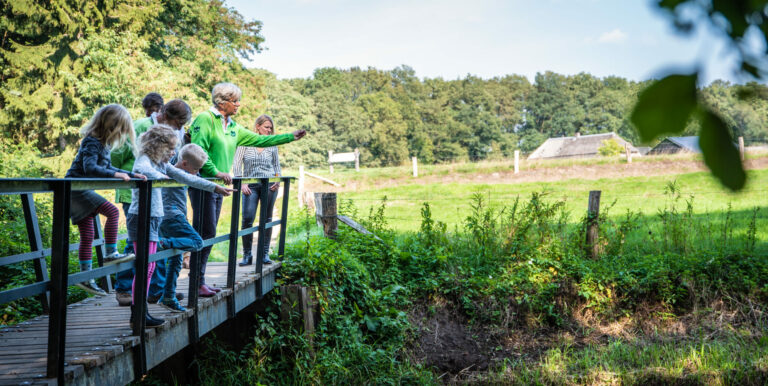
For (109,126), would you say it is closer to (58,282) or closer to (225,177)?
(225,177)

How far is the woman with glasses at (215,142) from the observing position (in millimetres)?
4676

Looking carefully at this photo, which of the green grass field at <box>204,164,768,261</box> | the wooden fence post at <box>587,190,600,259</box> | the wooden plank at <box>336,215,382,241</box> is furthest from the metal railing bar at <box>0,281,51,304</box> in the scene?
the wooden fence post at <box>587,190,600,259</box>

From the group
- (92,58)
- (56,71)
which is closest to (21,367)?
(92,58)

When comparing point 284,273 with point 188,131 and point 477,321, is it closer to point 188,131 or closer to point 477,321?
point 188,131

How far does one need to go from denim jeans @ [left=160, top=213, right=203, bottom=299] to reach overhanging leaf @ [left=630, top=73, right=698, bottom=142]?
3760 mm

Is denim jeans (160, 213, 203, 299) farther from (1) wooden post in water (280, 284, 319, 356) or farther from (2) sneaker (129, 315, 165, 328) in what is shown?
(1) wooden post in water (280, 284, 319, 356)

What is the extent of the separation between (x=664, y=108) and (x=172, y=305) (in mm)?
4095

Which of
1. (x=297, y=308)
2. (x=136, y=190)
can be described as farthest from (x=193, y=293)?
(x=297, y=308)

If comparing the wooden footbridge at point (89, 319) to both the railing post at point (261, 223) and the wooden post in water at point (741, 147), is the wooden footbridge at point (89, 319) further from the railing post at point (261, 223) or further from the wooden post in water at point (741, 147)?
the wooden post in water at point (741, 147)

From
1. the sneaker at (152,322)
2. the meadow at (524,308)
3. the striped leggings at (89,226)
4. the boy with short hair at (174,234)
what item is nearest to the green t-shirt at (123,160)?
the striped leggings at (89,226)

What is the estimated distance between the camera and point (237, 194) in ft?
16.4

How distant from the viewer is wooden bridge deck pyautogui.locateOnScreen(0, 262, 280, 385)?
9.87 feet

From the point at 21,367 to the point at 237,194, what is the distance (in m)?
2.23

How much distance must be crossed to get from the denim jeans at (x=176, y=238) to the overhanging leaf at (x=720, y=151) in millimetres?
3784
